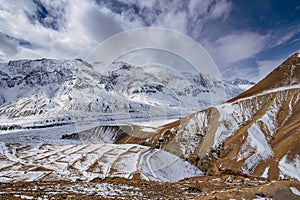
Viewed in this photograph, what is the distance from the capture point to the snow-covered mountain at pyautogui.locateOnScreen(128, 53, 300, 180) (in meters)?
36.5

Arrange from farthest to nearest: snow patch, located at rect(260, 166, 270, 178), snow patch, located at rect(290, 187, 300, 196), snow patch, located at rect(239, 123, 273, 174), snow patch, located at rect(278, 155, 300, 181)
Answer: snow patch, located at rect(239, 123, 273, 174) < snow patch, located at rect(260, 166, 270, 178) < snow patch, located at rect(278, 155, 300, 181) < snow patch, located at rect(290, 187, 300, 196)

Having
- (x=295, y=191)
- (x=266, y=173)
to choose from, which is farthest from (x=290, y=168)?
(x=295, y=191)

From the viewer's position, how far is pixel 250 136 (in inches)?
1656

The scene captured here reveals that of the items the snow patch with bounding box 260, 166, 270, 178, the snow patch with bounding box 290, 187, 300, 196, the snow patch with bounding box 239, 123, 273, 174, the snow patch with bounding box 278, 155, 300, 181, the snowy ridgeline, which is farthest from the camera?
the snow patch with bounding box 239, 123, 273, 174

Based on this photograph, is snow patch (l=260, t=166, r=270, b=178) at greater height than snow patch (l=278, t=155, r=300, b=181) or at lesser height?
lesser

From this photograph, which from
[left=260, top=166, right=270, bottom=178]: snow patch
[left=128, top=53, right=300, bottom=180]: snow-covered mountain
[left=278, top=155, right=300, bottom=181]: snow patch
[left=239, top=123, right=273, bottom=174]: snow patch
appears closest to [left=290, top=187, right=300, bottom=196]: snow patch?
[left=278, top=155, right=300, bottom=181]: snow patch

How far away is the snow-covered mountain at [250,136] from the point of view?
1438 inches

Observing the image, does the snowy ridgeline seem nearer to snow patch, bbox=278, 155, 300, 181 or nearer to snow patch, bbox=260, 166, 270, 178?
snow patch, bbox=260, 166, 270, 178

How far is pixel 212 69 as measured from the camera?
25141 mm

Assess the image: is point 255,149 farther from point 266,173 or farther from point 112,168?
point 112,168

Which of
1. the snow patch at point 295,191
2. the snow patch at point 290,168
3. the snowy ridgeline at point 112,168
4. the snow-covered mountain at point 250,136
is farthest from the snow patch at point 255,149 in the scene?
the snow patch at point 295,191

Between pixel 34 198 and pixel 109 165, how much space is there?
2957cm

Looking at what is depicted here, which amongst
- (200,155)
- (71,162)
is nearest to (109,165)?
(71,162)

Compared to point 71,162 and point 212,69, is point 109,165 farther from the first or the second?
point 212,69
